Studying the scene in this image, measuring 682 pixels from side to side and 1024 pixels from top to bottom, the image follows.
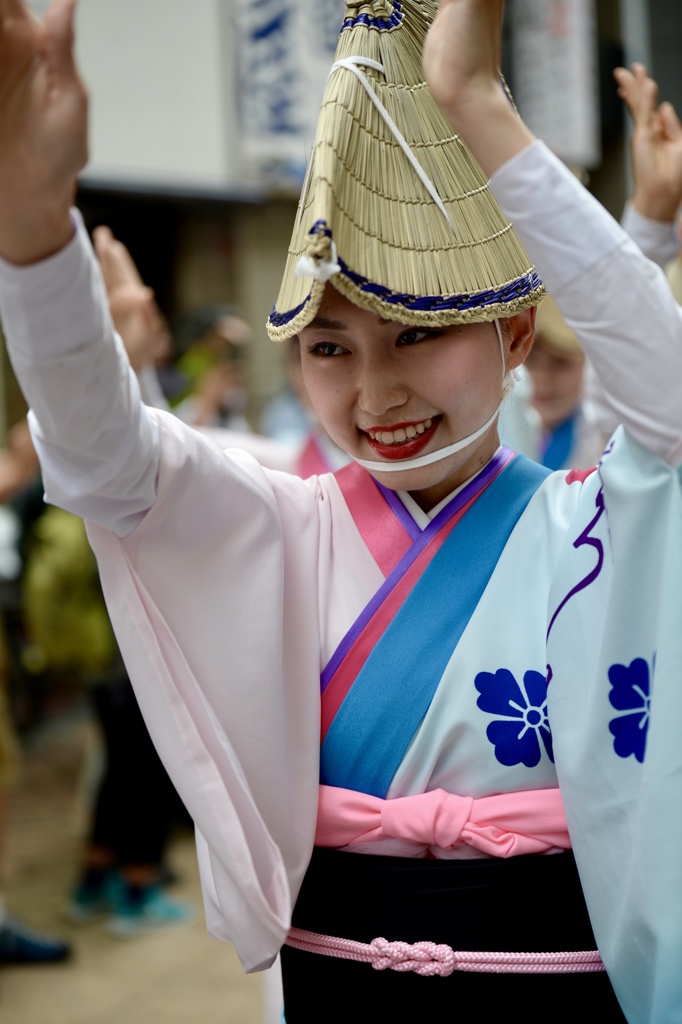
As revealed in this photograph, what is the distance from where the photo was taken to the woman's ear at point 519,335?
150 centimetres

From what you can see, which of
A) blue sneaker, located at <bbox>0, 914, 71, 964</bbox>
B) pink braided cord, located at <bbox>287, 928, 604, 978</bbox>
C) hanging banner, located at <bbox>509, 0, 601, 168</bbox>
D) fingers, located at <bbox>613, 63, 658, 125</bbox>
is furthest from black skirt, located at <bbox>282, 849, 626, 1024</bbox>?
hanging banner, located at <bbox>509, 0, 601, 168</bbox>

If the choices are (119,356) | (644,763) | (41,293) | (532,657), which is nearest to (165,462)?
(119,356)

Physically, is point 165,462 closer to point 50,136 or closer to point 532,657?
point 50,136

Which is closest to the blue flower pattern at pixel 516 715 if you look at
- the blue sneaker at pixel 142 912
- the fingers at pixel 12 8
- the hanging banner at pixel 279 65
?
the fingers at pixel 12 8

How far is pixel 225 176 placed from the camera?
780cm

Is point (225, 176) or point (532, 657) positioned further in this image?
point (225, 176)

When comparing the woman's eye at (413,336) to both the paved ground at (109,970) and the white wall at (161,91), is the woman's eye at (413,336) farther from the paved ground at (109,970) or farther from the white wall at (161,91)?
the white wall at (161,91)

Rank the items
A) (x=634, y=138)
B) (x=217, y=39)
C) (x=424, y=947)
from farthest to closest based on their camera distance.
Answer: (x=217, y=39), (x=634, y=138), (x=424, y=947)

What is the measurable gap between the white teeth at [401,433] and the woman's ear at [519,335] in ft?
0.59

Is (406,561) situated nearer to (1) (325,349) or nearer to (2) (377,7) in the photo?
(1) (325,349)

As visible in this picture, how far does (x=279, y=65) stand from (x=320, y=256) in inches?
266

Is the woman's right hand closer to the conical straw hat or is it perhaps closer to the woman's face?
the conical straw hat

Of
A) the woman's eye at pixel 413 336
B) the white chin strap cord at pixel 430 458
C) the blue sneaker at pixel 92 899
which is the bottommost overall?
the blue sneaker at pixel 92 899

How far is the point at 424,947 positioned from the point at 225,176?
23.4 feet
